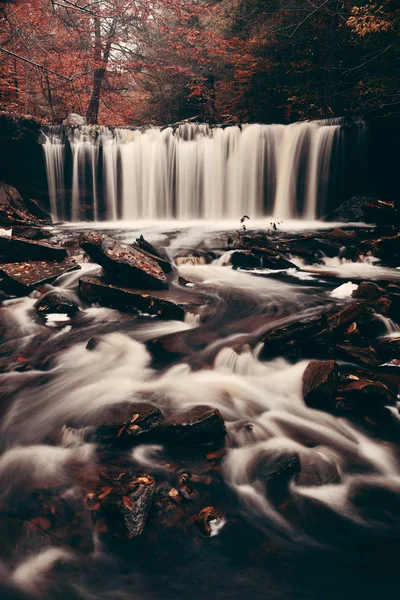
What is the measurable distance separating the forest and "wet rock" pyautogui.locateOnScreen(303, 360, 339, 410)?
11.0 m

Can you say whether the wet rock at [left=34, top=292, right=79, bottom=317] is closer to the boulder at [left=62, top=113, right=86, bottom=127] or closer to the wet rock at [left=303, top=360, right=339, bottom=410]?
the wet rock at [left=303, top=360, right=339, bottom=410]

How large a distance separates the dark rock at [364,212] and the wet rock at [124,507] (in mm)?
10106

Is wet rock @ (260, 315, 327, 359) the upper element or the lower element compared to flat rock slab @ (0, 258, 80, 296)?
lower

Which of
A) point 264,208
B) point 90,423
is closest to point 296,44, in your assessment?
point 264,208

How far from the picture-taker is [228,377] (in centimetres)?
467

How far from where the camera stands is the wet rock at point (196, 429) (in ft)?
11.0

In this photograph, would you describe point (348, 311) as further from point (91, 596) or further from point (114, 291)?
point (91, 596)

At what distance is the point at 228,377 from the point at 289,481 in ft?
5.72

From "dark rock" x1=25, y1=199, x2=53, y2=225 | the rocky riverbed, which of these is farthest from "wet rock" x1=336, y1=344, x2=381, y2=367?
"dark rock" x1=25, y1=199, x2=53, y2=225

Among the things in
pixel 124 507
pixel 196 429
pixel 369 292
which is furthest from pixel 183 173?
pixel 124 507

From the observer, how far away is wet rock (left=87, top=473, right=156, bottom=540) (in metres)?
2.54

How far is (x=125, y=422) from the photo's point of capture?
346cm

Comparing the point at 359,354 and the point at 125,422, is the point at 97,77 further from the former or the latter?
the point at 125,422

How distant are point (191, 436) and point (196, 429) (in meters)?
0.08
